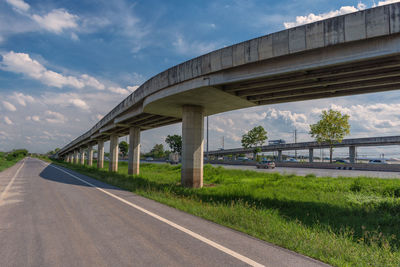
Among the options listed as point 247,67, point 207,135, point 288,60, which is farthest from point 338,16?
point 207,135

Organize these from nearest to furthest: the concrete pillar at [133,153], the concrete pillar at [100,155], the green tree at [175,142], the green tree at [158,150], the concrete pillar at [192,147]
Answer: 1. the concrete pillar at [192,147]
2. the concrete pillar at [133,153]
3. the concrete pillar at [100,155]
4. the green tree at [175,142]
5. the green tree at [158,150]

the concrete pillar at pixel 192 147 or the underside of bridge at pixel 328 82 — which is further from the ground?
Result: the underside of bridge at pixel 328 82

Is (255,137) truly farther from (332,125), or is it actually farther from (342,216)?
(342,216)

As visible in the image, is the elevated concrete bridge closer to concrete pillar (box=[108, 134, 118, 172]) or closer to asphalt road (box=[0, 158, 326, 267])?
asphalt road (box=[0, 158, 326, 267])

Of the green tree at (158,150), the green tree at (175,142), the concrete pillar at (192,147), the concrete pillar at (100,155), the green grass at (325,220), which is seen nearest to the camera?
the green grass at (325,220)

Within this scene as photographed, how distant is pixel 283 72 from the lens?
970 cm

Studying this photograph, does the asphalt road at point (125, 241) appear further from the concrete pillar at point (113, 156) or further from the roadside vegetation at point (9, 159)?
the roadside vegetation at point (9, 159)

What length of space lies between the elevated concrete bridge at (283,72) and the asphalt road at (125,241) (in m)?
7.08

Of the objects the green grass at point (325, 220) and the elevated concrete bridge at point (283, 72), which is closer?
the green grass at point (325, 220)

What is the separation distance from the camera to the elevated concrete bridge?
801cm

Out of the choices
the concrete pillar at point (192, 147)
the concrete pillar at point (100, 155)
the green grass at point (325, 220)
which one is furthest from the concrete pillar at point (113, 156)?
the concrete pillar at point (192, 147)

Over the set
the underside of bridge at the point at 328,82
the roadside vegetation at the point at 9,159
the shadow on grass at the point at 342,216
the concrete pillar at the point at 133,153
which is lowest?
the roadside vegetation at the point at 9,159

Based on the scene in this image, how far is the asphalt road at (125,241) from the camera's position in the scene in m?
4.14

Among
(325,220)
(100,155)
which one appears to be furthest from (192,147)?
(100,155)
